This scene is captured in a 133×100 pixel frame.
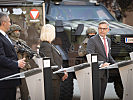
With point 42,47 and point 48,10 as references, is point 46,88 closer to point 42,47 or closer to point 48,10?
point 42,47

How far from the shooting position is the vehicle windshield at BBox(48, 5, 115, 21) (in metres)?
9.26

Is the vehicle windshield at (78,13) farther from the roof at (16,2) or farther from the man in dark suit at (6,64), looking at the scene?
the man in dark suit at (6,64)

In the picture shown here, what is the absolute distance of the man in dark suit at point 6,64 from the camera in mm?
4762

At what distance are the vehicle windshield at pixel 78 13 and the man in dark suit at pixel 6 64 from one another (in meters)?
4.23

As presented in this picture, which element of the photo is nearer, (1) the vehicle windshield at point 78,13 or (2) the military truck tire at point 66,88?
(2) the military truck tire at point 66,88

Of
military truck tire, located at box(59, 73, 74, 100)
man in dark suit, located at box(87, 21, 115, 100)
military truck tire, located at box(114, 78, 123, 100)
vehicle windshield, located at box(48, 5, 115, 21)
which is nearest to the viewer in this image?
man in dark suit, located at box(87, 21, 115, 100)

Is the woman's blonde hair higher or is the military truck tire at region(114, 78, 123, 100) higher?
the woman's blonde hair

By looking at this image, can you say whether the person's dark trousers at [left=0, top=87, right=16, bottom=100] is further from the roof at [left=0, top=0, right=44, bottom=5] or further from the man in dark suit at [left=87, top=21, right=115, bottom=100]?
the roof at [left=0, top=0, right=44, bottom=5]

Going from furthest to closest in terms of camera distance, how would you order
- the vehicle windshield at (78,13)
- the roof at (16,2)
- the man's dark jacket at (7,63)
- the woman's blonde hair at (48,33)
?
1. the vehicle windshield at (78,13)
2. the roof at (16,2)
3. the woman's blonde hair at (48,33)
4. the man's dark jacket at (7,63)

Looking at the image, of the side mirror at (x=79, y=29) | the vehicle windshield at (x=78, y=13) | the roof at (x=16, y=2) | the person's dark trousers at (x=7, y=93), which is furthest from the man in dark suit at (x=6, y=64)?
the vehicle windshield at (x=78, y=13)

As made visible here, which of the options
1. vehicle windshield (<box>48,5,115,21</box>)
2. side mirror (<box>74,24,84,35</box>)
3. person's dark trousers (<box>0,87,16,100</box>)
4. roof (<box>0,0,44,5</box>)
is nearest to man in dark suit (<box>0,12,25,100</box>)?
person's dark trousers (<box>0,87,16,100</box>)

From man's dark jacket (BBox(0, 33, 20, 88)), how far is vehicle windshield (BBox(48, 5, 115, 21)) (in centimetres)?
430

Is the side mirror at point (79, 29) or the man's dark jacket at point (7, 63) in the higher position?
the side mirror at point (79, 29)

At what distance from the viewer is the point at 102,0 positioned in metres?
19.4
